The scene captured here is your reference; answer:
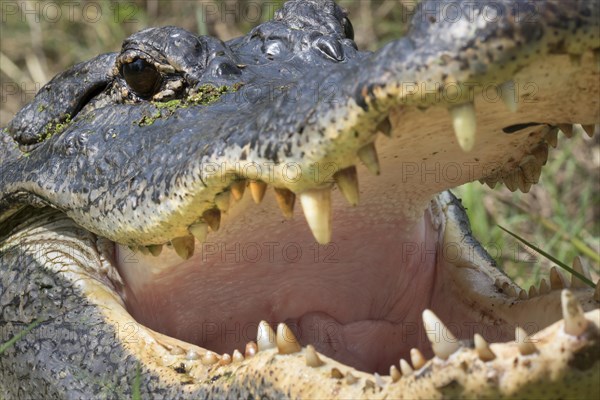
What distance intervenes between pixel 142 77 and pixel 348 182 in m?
1.08

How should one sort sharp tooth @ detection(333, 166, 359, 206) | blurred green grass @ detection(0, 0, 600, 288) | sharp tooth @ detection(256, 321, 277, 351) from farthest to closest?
blurred green grass @ detection(0, 0, 600, 288)
sharp tooth @ detection(256, 321, 277, 351)
sharp tooth @ detection(333, 166, 359, 206)

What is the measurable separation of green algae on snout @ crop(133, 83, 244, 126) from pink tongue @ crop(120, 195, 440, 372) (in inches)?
16.4

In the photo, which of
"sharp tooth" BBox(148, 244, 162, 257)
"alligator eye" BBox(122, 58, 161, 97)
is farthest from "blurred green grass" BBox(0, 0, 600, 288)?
"sharp tooth" BBox(148, 244, 162, 257)

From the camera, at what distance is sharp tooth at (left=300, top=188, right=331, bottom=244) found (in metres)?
2.24

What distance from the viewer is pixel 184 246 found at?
2652 millimetres

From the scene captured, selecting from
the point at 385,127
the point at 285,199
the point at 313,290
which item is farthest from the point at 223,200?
the point at 313,290

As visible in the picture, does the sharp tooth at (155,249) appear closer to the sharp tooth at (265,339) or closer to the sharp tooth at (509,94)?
the sharp tooth at (265,339)

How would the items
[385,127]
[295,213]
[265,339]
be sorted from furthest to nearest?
[295,213], [265,339], [385,127]

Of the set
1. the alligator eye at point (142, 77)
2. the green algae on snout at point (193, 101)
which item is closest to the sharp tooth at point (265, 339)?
the green algae on snout at point (193, 101)

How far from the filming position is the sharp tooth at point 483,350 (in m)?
1.98

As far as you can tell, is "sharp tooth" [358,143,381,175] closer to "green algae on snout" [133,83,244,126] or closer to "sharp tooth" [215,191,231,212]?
"sharp tooth" [215,191,231,212]

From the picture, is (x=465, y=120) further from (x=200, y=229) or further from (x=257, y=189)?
(x=200, y=229)

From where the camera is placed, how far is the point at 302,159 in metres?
2.16

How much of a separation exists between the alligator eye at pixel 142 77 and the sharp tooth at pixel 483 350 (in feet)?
4.80
